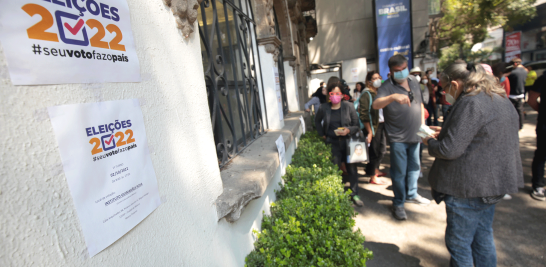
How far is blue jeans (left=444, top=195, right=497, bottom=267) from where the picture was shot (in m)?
2.04

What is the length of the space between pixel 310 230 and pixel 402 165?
6.78ft

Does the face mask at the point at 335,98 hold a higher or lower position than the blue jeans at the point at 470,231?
higher

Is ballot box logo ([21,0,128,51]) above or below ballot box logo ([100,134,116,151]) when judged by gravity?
above

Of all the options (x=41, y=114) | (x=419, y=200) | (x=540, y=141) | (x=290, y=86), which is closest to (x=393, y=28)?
(x=290, y=86)

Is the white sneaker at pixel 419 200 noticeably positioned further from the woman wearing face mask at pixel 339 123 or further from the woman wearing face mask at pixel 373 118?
the woman wearing face mask at pixel 373 118

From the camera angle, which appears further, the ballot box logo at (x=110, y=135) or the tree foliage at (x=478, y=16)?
the tree foliage at (x=478, y=16)

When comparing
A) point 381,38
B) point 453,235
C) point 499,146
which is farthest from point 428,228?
point 381,38

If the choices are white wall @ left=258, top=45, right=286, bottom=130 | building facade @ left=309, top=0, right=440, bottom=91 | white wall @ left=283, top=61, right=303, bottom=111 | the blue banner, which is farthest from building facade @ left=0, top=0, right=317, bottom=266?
the blue banner

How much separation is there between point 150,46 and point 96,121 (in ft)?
1.33

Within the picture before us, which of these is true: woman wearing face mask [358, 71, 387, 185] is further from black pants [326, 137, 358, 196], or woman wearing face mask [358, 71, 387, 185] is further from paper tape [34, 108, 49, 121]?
paper tape [34, 108, 49, 121]

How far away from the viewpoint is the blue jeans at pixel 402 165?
350 cm

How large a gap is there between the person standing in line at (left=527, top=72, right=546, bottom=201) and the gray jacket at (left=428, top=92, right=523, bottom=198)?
95.2 inches

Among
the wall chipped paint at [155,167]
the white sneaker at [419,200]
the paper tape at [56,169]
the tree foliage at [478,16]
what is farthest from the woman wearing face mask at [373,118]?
the tree foliage at [478,16]

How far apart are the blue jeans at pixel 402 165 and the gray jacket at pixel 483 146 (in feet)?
4.90
